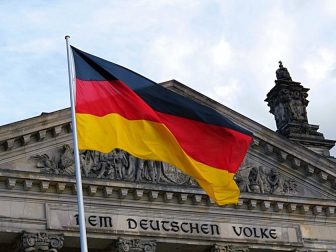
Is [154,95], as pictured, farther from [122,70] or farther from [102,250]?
[102,250]

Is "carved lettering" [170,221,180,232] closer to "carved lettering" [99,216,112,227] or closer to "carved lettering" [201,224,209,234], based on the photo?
"carved lettering" [201,224,209,234]

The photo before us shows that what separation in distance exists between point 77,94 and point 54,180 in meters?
10.8

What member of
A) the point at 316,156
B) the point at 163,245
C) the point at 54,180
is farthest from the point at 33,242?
the point at 316,156

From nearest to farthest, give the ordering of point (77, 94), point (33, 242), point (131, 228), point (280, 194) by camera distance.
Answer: point (77, 94) → point (33, 242) → point (131, 228) → point (280, 194)

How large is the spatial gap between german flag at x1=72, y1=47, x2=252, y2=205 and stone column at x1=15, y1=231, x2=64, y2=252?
10141mm

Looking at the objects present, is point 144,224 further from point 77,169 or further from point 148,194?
point 77,169

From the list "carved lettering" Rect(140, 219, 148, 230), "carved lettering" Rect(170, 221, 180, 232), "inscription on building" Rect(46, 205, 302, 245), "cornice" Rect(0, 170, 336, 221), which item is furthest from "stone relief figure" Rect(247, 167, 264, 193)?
"carved lettering" Rect(140, 219, 148, 230)

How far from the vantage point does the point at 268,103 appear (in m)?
42.1

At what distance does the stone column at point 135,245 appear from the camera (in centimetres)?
3063

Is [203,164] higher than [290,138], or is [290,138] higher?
[290,138]

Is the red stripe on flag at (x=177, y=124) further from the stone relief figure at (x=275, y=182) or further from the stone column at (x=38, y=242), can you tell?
the stone relief figure at (x=275, y=182)

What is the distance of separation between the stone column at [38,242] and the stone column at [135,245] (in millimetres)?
2137

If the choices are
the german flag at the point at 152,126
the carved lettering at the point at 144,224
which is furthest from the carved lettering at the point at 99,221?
the german flag at the point at 152,126

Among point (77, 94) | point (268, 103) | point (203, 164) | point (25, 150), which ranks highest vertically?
point (268, 103)
